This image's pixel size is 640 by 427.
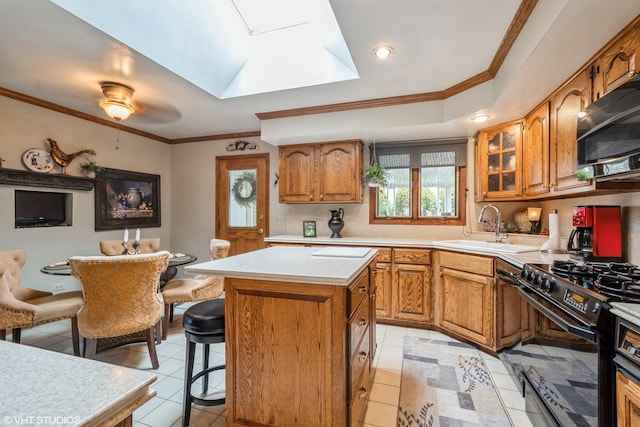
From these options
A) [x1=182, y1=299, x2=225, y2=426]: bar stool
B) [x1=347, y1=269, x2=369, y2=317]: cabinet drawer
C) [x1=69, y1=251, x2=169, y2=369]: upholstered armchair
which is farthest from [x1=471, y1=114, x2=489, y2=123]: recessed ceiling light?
[x1=69, y1=251, x2=169, y2=369]: upholstered armchair

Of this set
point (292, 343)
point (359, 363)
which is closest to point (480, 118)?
point (359, 363)

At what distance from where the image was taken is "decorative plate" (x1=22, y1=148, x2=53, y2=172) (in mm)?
3156

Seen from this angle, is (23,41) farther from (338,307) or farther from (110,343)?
(338,307)

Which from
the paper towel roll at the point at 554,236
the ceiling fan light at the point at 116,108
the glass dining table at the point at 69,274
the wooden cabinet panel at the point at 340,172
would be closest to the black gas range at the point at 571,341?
the paper towel roll at the point at 554,236

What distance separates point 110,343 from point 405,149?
372cm

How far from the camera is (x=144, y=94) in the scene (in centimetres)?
309

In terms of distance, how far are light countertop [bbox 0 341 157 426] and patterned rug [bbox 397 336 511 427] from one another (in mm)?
1689

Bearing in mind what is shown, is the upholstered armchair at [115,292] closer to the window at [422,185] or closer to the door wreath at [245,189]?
the door wreath at [245,189]

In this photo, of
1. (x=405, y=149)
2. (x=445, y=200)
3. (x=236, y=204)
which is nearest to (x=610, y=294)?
(x=445, y=200)

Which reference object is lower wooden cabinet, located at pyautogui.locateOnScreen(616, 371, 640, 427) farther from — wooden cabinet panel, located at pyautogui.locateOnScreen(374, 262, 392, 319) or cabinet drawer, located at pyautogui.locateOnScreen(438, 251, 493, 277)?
wooden cabinet panel, located at pyautogui.locateOnScreen(374, 262, 392, 319)

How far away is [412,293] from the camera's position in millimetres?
3119

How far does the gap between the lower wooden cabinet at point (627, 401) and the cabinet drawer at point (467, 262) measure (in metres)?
1.44

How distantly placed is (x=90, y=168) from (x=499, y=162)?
4.75 metres

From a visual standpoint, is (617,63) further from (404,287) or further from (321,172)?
(321,172)
